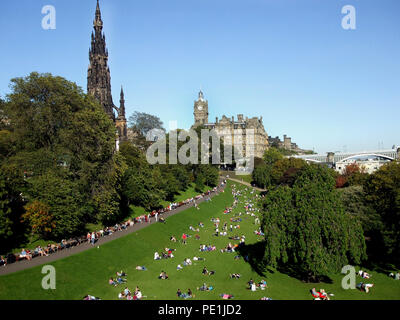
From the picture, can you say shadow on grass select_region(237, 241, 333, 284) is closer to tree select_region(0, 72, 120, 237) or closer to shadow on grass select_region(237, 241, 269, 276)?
shadow on grass select_region(237, 241, 269, 276)

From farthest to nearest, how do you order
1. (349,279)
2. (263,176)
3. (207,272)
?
(263,176)
(207,272)
(349,279)

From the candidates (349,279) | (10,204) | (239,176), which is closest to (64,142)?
(10,204)

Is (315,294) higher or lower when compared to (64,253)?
lower

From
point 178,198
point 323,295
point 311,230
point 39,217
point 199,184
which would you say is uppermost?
point 39,217

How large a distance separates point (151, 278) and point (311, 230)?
13.5m

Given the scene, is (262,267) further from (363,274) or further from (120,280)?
(120,280)

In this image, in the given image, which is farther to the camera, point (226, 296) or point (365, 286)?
point (365, 286)

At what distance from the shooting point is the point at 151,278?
29.1 metres

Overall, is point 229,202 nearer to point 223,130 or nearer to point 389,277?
point 389,277

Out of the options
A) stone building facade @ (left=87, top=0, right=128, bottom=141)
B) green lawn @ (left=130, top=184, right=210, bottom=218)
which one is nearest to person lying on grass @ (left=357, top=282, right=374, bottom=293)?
green lawn @ (left=130, top=184, right=210, bottom=218)

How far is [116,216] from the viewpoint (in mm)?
44938

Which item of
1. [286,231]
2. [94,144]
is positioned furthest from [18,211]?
[286,231]

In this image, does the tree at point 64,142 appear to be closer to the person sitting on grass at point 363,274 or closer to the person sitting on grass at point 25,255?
the person sitting on grass at point 25,255
